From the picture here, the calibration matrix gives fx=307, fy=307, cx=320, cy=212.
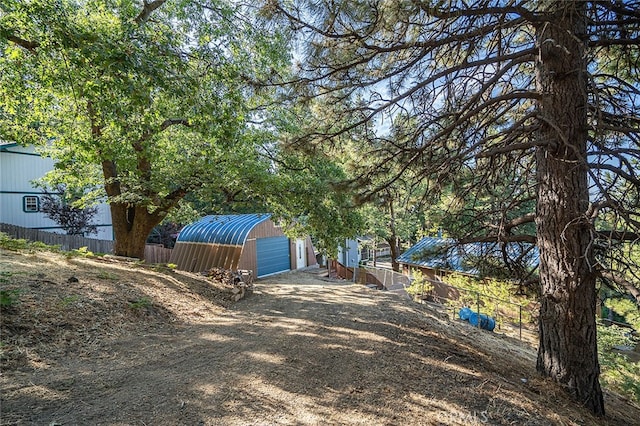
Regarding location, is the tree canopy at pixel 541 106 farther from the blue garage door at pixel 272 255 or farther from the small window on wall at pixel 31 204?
the small window on wall at pixel 31 204

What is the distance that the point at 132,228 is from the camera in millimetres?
9055

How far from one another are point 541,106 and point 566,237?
1.58 m

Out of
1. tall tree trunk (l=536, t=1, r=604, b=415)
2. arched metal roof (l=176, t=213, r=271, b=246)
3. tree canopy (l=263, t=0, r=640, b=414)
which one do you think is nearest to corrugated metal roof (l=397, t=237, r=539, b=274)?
tree canopy (l=263, t=0, r=640, b=414)

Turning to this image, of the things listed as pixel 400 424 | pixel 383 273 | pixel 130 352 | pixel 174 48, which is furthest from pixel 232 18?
pixel 383 273

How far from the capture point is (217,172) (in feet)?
25.2

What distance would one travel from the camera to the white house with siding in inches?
577

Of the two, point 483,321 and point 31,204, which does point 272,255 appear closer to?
point 483,321

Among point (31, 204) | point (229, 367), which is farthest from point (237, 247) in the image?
point (31, 204)

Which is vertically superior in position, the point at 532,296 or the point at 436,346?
the point at 532,296

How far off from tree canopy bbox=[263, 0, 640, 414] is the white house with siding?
17152 mm

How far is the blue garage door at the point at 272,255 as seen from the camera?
14219mm

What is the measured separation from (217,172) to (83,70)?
12.6 feet

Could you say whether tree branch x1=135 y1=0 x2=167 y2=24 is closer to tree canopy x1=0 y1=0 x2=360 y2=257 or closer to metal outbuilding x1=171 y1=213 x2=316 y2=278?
tree canopy x1=0 y1=0 x2=360 y2=257

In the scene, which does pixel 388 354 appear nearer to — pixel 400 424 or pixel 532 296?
pixel 400 424
